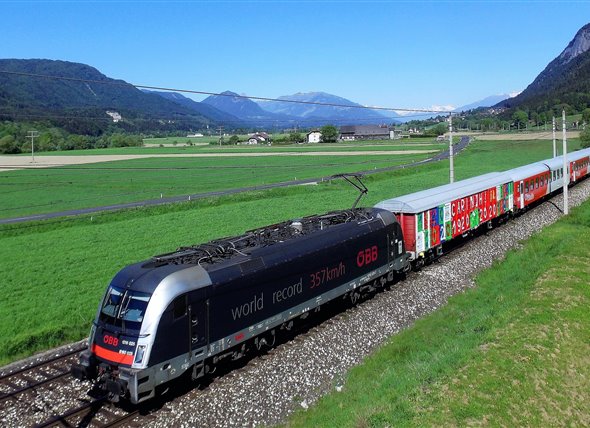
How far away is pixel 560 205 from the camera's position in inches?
1731

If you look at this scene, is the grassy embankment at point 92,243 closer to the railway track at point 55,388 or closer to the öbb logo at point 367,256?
the railway track at point 55,388

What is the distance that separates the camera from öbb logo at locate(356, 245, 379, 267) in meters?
21.3

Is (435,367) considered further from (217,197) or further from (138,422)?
(217,197)

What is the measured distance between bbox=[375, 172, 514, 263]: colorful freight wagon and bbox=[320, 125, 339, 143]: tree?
148675 millimetres

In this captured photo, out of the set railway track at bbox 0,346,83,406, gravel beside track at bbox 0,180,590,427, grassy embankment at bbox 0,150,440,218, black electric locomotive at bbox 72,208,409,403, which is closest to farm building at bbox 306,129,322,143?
grassy embankment at bbox 0,150,440,218

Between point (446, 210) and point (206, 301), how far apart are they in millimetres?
17790

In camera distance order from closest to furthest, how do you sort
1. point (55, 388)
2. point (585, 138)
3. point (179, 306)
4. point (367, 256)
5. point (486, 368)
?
point (179, 306)
point (486, 368)
point (55, 388)
point (367, 256)
point (585, 138)

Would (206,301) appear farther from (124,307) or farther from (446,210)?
(446,210)

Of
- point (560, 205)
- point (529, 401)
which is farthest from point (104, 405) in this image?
point (560, 205)

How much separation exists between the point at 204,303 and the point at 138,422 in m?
3.37

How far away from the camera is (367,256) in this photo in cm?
2184

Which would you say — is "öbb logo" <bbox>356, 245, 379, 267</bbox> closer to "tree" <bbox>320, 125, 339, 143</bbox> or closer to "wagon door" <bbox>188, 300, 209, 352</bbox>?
"wagon door" <bbox>188, 300, 209, 352</bbox>

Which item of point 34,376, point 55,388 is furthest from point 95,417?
point 34,376

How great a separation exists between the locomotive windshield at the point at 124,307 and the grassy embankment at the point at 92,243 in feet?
20.0
